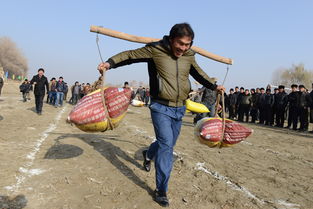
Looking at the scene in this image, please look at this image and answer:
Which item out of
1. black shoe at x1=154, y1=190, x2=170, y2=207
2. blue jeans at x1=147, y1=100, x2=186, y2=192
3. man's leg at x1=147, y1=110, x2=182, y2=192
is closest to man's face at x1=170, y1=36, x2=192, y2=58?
blue jeans at x1=147, y1=100, x2=186, y2=192

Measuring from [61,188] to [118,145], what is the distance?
2.53m

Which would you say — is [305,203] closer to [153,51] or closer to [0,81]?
[153,51]

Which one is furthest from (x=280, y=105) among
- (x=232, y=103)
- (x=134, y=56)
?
(x=134, y=56)

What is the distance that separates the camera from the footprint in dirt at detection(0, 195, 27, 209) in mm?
2783

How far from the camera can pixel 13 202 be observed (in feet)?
9.44

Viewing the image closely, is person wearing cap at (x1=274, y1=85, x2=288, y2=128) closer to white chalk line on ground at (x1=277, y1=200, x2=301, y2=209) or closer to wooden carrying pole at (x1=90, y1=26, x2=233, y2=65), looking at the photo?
wooden carrying pole at (x1=90, y1=26, x2=233, y2=65)

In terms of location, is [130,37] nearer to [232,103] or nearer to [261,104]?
[261,104]

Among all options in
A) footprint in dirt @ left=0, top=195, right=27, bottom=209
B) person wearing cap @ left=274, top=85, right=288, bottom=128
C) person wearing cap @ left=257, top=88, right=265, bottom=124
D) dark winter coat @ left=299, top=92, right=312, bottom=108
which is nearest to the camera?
footprint in dirt @ left=0, top=195, right=27, bottom=209

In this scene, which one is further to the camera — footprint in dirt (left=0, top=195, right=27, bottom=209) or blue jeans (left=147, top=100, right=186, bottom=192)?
blue jeans (left=147, top=100, right=186, bottom=192)

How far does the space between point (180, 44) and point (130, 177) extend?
6.76 feet

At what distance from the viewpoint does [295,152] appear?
6.76m

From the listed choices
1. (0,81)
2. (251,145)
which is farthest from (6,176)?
(0,81)

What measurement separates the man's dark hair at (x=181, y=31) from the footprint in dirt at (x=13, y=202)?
2.55 metres

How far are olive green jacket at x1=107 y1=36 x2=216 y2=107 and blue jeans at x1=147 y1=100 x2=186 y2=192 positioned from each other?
10cm
